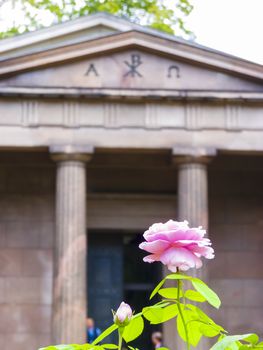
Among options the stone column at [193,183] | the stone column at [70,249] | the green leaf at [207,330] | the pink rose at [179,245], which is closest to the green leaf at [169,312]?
the green leaf at [207,330]

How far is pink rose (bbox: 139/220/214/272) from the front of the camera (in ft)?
9.99

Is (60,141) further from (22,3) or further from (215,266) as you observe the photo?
(22,3)

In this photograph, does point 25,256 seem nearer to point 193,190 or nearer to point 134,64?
point 193,190

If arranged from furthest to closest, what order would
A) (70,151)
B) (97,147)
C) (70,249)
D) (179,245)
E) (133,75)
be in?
(133,75) < (97,147) < (70,151) < (70,249) < (179,245)

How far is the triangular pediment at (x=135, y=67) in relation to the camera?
23531mm

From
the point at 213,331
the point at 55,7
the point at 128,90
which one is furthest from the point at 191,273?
the point at 55,7

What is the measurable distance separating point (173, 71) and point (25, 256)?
23.5 ft

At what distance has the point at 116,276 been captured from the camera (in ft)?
87.8

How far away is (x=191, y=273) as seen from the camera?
74.9 ft

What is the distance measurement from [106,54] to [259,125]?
445 centimetres

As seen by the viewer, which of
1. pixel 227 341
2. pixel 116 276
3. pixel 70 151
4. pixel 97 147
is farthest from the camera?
pixel 116 276

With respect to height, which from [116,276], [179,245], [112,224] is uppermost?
[112,224]

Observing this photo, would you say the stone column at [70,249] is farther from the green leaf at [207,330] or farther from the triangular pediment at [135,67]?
the green leaf at [207,330]

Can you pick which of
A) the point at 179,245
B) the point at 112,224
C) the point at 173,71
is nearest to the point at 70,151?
the point at 173,71
